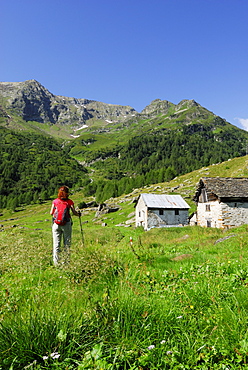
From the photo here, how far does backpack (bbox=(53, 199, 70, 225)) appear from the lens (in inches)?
317

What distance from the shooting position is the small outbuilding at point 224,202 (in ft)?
100

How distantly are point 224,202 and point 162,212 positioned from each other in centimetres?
1444

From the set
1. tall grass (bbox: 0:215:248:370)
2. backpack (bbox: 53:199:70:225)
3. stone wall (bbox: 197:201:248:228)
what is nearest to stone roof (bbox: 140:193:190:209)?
stone wall (bbox: 197:201:248:228)

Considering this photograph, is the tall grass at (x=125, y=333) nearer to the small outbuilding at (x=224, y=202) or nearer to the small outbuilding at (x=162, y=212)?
the small outbuilding at (x=224, y=202)

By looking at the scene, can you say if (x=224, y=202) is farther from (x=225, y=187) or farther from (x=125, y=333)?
(x=125, y=333)

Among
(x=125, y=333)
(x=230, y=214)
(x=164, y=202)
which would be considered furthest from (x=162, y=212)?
(x=125, y=333)

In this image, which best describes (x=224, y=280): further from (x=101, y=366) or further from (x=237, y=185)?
(x=237, y=185)

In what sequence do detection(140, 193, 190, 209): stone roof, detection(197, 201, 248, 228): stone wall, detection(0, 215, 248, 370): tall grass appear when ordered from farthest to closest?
1. detection(140, 193, 190, 209): stone roof
2. detection(197, 201, 248, 228): stone wall
3. detection(0, 215, 248, 370): tall grass

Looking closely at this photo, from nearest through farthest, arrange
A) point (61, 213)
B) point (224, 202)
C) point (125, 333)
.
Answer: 1. point (125, 333)
2. point (61, 213)
3. point (224, 202)

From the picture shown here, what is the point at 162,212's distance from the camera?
43.2m

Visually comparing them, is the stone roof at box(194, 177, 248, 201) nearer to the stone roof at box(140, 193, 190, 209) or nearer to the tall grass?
the stone roof at box(140, 193, 190, 209)

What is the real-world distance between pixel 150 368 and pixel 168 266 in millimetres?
4862

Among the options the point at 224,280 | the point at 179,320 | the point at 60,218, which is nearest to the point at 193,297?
the point at 179,320

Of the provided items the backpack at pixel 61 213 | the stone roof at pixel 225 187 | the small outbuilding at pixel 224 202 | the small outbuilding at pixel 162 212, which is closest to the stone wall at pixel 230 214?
the small outbuilding at pixel 224 202
